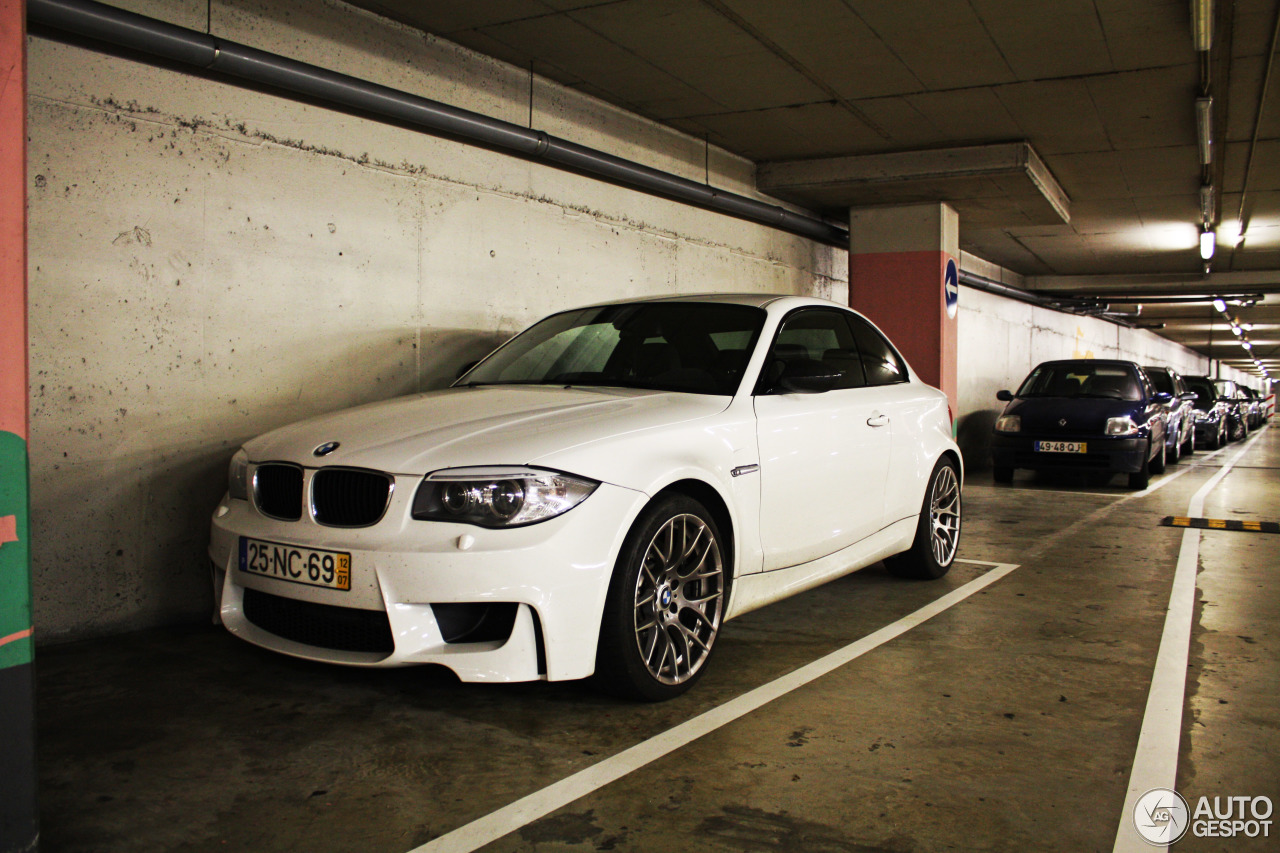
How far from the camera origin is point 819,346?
450cm

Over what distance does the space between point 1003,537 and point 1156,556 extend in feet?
3.57

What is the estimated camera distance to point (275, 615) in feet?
10.7

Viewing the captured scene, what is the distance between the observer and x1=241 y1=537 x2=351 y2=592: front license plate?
9.81 ft

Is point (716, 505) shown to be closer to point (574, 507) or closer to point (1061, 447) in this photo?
point (574, 507)

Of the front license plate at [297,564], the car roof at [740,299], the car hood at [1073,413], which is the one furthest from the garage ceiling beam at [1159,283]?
the front license plate at [297,564]

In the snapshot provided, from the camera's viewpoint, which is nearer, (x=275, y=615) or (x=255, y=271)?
(x=275, y=615)

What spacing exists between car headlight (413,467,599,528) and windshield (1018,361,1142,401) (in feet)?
32.2

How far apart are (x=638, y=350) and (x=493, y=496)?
1.44 metres

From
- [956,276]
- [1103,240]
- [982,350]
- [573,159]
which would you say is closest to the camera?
[573,159]

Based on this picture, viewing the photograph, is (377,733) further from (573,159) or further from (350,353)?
(573,159)

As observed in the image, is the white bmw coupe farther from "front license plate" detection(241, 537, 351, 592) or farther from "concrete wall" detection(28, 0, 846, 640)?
"concrete wall" detection(28, 0, 846, 640)

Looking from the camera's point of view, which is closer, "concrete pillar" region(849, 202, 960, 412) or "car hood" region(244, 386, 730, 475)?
"car hood" region(244, 386, 730, 475)

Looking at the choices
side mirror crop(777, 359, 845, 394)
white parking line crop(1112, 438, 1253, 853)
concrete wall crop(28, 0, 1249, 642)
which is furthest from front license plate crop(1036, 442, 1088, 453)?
side mirror crop(777, 359, 845, 394)

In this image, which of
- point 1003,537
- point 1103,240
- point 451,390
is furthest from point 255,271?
→ point 1103,240
